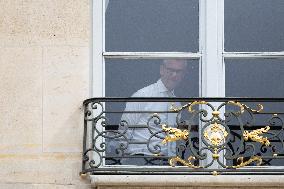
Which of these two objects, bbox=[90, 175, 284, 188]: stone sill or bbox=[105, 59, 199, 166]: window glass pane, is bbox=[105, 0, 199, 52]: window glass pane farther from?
bbox=[90, 175, 284, 188]: stone sill

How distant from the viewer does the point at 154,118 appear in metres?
14.2

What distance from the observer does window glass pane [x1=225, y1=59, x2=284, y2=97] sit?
567 inches

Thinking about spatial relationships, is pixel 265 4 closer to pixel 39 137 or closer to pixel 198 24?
pixel 198 24

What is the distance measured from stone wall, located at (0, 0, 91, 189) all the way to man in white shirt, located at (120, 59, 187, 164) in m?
0.40

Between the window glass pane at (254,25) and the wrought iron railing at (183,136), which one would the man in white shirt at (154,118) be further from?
the window glass pane at (254,25)

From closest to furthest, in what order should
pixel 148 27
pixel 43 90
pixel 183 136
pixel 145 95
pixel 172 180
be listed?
pixel 172 180 < pixel 183 136 < pixel 43 90 < pixel 145 95 < pixel 148 27

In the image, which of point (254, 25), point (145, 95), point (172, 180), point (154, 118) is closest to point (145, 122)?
point (154, 118)

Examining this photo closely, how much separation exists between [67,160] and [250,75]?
1.58 metres

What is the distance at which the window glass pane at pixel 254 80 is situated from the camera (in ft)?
47.3

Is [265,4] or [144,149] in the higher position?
[265,4]

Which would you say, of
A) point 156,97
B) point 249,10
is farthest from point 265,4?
point 156,97

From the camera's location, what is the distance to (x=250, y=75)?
14422mm

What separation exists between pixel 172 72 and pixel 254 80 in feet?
2.09

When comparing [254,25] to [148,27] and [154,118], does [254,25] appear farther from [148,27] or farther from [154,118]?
[154,118]
